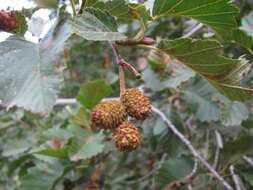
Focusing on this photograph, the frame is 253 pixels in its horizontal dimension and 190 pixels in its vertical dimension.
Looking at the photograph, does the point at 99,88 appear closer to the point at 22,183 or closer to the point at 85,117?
the point at 85,117

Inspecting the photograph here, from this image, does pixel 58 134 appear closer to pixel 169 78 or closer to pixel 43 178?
pixel 43 178

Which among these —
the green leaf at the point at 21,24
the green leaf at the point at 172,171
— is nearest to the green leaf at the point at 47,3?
the green leaf at the point at 21,24

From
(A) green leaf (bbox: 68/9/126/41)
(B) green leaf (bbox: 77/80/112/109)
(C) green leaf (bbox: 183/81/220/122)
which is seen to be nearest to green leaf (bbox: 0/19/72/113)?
(A) green leaf (bbox: 68/9/126/41)

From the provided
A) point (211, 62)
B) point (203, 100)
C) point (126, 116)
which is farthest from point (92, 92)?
point (211, 62)

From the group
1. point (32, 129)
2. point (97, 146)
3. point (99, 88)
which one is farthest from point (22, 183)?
point (32, 129)

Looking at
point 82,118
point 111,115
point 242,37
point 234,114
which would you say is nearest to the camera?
point 111,115

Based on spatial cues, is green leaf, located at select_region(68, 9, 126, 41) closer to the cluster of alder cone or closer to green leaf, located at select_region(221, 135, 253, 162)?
the cluster of alder cone
